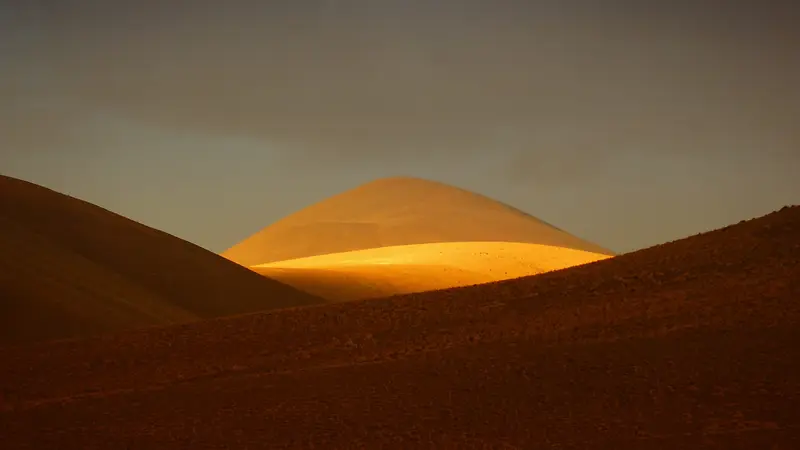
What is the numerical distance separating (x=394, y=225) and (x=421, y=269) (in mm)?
44508

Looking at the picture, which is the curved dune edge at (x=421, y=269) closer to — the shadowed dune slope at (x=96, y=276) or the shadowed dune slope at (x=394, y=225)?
the shadowed dune slope at (x=96, y=276)

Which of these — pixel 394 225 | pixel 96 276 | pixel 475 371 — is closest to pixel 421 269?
pixel 96 276

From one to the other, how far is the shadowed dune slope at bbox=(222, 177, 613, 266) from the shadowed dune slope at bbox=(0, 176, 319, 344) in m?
42.0

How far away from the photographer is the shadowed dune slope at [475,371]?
5688 mm

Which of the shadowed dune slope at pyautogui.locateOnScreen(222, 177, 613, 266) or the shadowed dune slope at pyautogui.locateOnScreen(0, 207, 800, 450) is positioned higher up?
the shadowed dune slope at pyautogui.locateOnScreen(222, 177, 613, 266)

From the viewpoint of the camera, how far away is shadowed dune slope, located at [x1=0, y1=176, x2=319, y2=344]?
1155 centimetres

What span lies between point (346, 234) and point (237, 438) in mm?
64981

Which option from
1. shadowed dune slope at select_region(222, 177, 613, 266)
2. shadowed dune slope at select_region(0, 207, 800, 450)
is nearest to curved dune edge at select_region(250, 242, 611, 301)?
shadowed dune slope at select_region(0, 207, 800, 450)

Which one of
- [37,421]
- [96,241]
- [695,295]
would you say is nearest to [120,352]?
[37,421]

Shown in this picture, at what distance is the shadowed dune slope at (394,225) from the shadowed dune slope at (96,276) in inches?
1655

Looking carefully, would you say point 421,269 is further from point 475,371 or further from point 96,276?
point 475,371

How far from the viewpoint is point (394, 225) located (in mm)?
72562

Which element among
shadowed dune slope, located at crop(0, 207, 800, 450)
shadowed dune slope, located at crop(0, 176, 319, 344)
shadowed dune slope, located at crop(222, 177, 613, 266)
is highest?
shadowed dune slope, located at crop(222, 177, 613, 266)

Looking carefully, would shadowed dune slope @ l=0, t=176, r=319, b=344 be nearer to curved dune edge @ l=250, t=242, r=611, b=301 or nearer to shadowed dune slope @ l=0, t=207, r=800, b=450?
curved dune edge @ l=250, t=242, r=611, b=301
